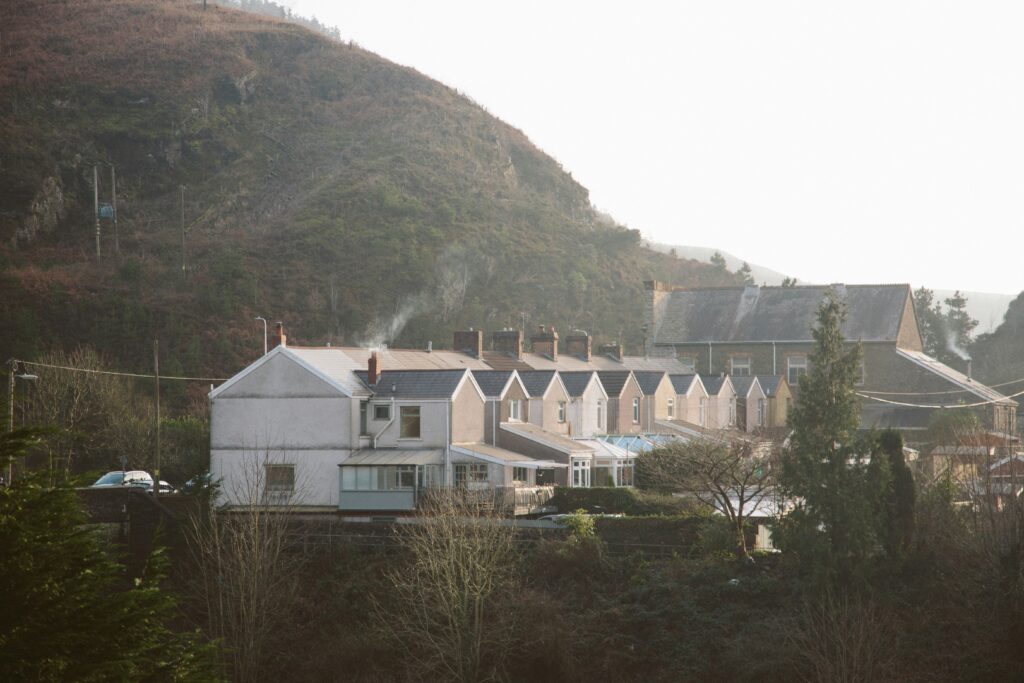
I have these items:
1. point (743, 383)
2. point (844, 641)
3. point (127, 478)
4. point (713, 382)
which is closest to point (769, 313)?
point (743, 383)

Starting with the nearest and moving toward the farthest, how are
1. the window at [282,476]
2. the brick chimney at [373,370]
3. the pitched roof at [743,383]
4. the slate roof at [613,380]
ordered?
the window at [282,476] → the brick chimney at [373,370] → the slate roof at [613,380] → the pitched roof at [743,383]

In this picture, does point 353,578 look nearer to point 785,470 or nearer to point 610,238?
point 785,470

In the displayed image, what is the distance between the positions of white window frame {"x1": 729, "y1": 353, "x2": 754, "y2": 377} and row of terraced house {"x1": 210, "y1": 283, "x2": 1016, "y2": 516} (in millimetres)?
7453

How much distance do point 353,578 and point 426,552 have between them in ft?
11.7

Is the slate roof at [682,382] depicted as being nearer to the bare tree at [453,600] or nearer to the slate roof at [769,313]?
the slate roof at [769,313]

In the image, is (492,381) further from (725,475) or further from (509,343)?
(725,475)

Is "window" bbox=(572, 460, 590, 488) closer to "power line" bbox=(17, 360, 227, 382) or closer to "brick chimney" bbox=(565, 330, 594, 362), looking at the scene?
"brick chimney" bbox=(565, 330, 594, 362)

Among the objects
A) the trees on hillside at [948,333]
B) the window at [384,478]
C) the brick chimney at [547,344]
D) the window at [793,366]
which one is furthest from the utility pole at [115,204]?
the trees on hillside at [948,333]

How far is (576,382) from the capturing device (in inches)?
2077

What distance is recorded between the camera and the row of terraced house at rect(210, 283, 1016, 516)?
4228cm

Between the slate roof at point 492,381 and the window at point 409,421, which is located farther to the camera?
the slate roof at point 492,381

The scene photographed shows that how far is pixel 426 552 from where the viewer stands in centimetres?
3478

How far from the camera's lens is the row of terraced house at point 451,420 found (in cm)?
4228

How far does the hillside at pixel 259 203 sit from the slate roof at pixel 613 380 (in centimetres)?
2465
